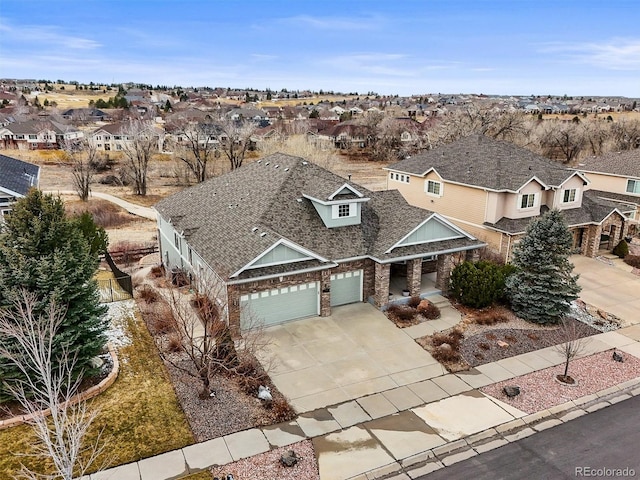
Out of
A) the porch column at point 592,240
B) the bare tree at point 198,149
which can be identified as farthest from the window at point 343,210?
the bare tree at point 198,149

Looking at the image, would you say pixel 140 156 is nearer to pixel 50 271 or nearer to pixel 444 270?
pixel 444 270

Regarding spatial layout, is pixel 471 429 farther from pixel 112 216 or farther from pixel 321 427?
pixel 112 216

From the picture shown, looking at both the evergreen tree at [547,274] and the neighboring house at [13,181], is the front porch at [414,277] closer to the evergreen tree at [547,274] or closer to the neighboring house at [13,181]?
the evergreen tree at [547,274]

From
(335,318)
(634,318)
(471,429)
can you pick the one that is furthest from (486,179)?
(471,429)

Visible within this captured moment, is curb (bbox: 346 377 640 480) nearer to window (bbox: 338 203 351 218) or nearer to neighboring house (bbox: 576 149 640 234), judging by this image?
window (bbox: 338 203 351 218)

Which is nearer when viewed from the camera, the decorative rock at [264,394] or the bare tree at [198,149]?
Answer: the decorative rock at [264,394]
